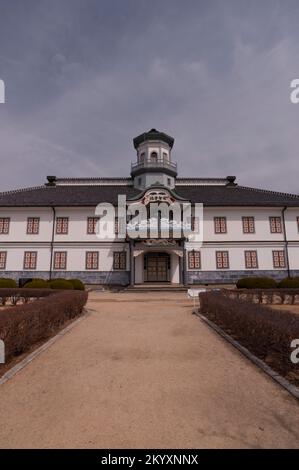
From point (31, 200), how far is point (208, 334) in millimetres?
23322

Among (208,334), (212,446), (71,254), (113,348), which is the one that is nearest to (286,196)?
(71,254)

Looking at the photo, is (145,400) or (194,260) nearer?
(145,400)

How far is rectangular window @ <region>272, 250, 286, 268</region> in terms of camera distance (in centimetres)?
2442

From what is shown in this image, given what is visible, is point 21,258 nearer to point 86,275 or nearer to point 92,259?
point 86,275

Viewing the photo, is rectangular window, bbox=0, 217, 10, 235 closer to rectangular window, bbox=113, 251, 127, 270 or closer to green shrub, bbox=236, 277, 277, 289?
rectangular window, bbox=113, 251, 127, 270

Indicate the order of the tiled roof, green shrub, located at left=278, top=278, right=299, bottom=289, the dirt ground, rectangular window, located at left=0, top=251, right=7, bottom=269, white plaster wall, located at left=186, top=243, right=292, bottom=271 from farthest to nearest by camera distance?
1. the tiled roof
2. white plaster wall, located at left=186, top=243, right=292, bottom=271
3. rectangular window, located at left=0, top=251, right=7, bottom=269
4. green shrub, located at left=278, top=278, right=299, bottom=289
5. the dirt ground

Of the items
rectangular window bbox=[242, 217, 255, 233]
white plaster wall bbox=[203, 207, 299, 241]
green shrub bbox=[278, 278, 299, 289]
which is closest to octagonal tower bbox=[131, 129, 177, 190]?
white plaster wall bbox=[203, 207, 299, 241]

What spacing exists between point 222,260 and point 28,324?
20.6 meters

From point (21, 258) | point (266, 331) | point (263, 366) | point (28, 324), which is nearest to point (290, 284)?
point (266, 331)

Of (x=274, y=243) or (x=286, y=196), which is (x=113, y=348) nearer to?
(x=274, y=243)

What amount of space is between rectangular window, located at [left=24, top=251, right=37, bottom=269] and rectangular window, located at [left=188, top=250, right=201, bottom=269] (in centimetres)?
1401

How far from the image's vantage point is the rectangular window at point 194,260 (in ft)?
79.7

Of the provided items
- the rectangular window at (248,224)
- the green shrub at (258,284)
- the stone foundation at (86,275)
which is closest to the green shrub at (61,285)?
the stone foundation at (86,275)

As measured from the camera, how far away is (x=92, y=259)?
24359mm
